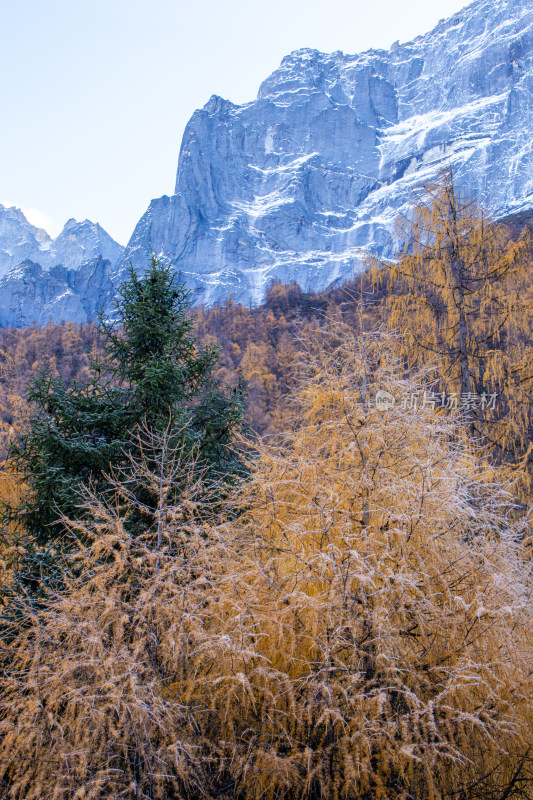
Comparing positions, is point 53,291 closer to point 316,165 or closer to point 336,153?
point 316,165

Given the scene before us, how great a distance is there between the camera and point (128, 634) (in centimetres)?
335

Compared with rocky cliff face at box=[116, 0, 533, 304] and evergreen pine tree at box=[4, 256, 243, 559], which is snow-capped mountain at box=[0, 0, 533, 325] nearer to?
rocky cliff face at box=[116, 0, 533, 304]

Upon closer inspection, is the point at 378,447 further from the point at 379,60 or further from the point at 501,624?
the point at 379,60

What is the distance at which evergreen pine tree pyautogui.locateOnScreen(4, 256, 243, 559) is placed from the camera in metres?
6.80

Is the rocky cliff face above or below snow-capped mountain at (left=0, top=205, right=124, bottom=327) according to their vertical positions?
above

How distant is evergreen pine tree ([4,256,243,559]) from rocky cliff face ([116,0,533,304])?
112m

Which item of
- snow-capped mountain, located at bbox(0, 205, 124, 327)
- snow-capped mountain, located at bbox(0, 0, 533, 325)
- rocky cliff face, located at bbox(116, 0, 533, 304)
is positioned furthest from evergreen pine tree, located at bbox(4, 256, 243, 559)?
rocky cliff face, located at bbox(116, 0, 533, 304)

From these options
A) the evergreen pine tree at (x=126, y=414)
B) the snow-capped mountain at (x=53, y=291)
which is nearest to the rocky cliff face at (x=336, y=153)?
the snow-capped mountain at (x=53, y=291)

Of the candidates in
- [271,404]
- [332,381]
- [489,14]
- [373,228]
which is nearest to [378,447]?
[332,381]

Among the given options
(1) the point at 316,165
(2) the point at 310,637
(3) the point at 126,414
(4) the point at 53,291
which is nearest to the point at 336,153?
(1) the point at 316,165

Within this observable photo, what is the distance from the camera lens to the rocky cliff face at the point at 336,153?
124312mm

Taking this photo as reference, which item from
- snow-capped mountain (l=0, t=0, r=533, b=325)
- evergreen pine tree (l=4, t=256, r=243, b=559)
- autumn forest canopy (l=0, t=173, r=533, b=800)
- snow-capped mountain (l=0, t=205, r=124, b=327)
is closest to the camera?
autumn forest canopy (l=0, t=173, r=533, b=800)

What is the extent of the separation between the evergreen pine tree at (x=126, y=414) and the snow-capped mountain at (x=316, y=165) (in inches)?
3971

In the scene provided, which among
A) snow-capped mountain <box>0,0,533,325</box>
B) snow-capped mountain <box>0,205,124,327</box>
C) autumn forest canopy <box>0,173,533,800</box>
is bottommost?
autumn forest canopy <box>0,173,533,800</box>
